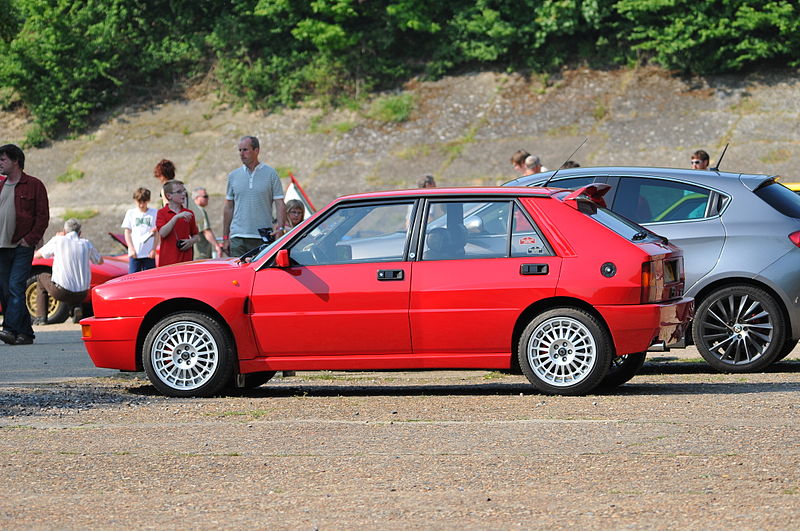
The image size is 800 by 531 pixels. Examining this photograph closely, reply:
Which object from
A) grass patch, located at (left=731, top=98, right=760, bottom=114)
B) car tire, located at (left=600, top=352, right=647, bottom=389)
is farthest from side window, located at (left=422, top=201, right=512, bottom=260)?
grass patch, located at (left=731, top=98, right=760, bottom=114)

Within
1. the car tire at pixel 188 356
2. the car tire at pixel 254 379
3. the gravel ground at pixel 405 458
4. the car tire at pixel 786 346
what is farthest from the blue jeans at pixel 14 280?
the car tire at pixel 786 346

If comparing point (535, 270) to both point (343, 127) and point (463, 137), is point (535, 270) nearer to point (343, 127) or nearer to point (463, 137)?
point (463, 137)

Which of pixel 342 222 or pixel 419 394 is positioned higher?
pixel 342 222

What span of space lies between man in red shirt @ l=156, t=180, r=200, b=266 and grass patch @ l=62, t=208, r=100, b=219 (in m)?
16.1

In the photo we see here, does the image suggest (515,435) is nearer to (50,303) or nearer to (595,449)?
(595,449)

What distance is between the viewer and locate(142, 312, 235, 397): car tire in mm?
10047

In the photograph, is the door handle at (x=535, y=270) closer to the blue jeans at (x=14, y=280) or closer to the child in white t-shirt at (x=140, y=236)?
the blue jeans at (x=14, y=280)

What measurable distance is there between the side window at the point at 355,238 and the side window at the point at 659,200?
2471 millimetres

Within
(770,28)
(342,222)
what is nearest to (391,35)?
(770,28)

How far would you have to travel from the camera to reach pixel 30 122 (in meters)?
33.9

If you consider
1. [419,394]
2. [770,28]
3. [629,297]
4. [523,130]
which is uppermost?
[770,28]

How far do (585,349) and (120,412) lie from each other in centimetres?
313

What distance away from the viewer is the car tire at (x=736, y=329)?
36.9ft

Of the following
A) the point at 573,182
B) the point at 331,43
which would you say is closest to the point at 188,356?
the point at 573,182
